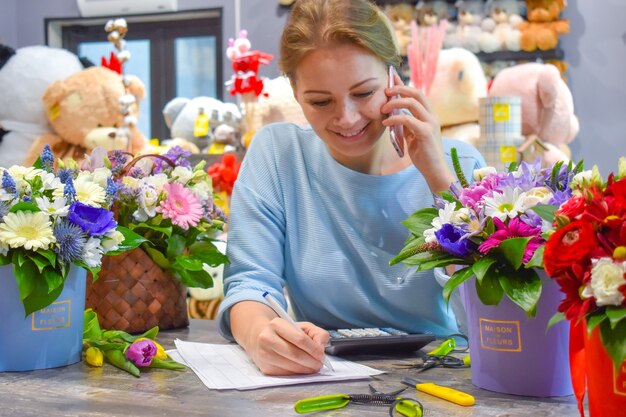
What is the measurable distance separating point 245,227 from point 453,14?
11.6 ft

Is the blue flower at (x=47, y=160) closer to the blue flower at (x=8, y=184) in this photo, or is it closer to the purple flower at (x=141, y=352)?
the blue flower at (x=8, y=184)

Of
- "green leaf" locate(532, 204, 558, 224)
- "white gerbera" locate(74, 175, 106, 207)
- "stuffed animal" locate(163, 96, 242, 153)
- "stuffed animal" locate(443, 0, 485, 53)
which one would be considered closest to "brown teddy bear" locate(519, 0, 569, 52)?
"stuffed animal" locate(443, 0, 485, 53)

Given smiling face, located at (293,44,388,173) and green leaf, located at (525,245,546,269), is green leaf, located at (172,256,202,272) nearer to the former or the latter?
smiling face, located at (293,44,388,173)

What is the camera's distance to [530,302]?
0.79m

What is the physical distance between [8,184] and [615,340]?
2.37ft

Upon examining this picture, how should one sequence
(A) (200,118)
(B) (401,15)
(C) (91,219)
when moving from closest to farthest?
(C) (91,219), (A) (200,118), (B) (401,15)

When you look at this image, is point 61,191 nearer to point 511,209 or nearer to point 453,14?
point 511,209

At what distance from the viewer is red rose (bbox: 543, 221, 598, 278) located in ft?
2.06

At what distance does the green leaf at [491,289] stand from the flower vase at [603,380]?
0.15m

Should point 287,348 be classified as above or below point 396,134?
below

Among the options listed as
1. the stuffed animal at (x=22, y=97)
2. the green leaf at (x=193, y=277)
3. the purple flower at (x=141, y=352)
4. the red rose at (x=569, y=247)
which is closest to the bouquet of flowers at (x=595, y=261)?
the red rose at (x=569, y=247)

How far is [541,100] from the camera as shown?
3.21 meters

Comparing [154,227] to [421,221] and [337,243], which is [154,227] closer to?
[337,243]

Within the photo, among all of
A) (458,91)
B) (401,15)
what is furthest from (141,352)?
(401,15)
